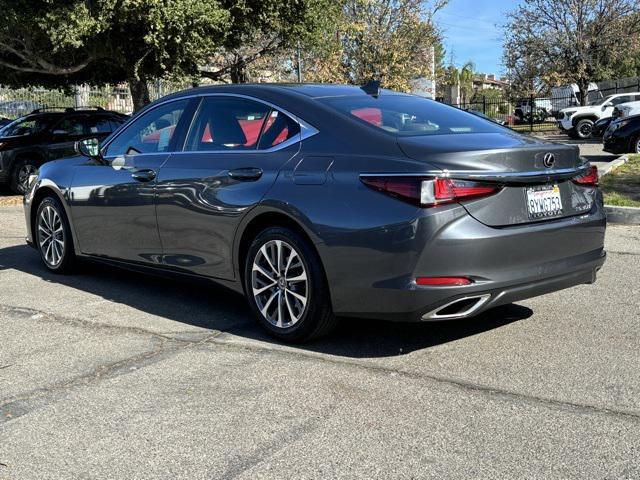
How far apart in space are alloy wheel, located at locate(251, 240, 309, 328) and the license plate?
1426 millimetres

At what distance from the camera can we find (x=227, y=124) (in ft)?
17.2

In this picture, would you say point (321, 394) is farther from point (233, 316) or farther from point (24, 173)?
point (24, 173)

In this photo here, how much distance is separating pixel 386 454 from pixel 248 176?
7.42 feet

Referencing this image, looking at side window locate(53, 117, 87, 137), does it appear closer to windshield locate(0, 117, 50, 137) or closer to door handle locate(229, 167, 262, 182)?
windshield locate(0, 117, 50, 137)

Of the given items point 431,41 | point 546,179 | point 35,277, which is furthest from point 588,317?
point 431,41

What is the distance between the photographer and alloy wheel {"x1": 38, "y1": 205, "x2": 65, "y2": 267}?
6891 millimetres

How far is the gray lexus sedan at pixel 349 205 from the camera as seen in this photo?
4.04 metres

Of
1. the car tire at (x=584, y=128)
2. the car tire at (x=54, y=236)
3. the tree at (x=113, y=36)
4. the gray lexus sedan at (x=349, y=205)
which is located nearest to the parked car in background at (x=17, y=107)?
the tree at (x=113, y=36)

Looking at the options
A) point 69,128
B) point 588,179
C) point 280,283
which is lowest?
point 280,283

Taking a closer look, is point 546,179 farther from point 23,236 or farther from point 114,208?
point 23,236

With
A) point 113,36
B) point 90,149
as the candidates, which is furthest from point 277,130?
point 113,36

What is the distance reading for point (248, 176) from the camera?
4828mm

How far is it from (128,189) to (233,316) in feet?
4.41

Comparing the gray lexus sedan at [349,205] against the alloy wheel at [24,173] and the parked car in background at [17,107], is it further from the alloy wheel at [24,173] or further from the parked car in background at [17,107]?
the parked car in background at [17,107]
